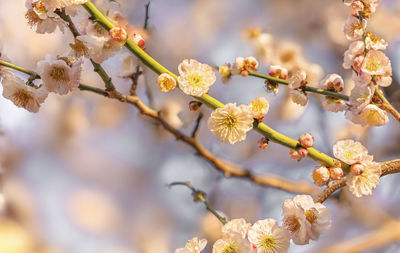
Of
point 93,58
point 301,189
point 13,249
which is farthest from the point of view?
point 13,249

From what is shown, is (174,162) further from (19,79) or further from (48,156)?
(19,79)

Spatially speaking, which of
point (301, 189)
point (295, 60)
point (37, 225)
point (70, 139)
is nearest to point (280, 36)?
point (295, 60)

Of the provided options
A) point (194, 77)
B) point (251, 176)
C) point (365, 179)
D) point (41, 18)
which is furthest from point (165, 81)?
point (251, 176)

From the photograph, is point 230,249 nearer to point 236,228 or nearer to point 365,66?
point 236,228

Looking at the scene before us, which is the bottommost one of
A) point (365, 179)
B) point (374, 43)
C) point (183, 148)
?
point (183, 148)

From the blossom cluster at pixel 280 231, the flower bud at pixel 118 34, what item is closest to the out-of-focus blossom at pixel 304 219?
the blossom cluster at pixel 280 231

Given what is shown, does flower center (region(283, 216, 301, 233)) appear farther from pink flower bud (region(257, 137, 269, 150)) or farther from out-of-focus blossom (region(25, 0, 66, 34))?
out-of-focus blossom (region(25, 0, 66, 34))
